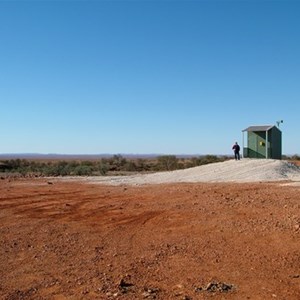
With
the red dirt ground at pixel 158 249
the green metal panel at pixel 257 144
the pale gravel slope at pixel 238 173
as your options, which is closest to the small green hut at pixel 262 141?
the green metal panel at pixel 257 144

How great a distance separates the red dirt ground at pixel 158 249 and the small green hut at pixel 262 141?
50.1ft

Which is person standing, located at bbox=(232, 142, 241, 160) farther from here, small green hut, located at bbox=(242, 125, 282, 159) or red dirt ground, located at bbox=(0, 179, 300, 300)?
red dirt ground, located at bbox=(0, 179, 300, 300)

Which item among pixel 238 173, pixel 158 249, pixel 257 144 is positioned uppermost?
pixel 257 144

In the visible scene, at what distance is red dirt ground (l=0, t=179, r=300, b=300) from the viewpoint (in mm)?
7074

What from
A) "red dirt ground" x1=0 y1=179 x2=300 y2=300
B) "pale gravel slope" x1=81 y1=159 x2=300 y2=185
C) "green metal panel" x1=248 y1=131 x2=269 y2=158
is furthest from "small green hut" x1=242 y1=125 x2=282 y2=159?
"red dirt ground" x1=0 y1=179 x2=300 y2=300

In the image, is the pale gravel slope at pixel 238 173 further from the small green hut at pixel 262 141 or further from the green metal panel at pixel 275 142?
the green metal panel at pixel 275 142

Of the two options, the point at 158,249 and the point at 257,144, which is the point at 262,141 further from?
the point at 158,249


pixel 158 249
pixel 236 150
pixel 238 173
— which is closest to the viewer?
pixel 158 249

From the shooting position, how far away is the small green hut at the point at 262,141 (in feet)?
100

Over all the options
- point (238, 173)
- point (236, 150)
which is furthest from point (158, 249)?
point (236, 150)

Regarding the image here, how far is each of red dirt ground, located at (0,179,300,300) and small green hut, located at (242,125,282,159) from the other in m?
15.3

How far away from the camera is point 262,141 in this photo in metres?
30.9

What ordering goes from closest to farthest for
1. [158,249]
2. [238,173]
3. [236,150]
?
[158,249] < [238,173] < [236,150]

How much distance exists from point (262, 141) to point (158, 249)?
22.9 metres
